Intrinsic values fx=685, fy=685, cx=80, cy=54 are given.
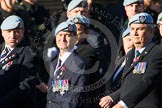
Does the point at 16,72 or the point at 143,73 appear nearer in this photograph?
the point at 143,73

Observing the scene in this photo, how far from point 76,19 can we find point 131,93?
200 cm

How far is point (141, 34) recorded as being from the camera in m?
7.70

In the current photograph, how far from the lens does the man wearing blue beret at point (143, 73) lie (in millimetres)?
7336

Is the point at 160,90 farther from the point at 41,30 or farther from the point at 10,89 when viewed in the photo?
the point at 41,30

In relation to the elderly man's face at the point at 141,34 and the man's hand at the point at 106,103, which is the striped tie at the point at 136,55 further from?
the man's hand at the point at 106,103

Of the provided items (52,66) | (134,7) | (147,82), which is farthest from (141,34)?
(134,7)

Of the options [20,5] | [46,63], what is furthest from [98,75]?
[20,5]

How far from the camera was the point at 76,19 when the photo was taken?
905 centimetres

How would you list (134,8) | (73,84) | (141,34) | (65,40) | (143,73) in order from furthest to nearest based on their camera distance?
(134,8) → (65,40) → (73,84) → (141,34) → (143,73)

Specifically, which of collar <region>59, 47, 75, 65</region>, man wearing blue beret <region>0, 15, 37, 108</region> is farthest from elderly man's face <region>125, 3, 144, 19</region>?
man wearing blue beret <region>0, 15, 37, 108</region>

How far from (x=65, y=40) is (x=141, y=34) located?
1249mm

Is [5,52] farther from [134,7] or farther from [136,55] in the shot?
[136,55]

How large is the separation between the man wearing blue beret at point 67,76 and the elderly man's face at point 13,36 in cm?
66

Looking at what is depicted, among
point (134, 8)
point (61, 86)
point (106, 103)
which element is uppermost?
point (134, 8)
